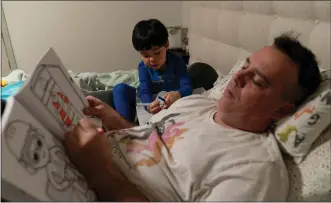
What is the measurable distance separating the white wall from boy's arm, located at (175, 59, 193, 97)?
4.04 feet

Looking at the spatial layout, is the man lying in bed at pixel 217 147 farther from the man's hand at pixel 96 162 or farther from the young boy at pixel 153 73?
the young boy at pixel 153 73

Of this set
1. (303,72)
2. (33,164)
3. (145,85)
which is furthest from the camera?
(145,85)

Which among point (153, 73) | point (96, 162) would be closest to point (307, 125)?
point (96, 162)

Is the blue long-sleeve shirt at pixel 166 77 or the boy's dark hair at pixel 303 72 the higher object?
the boy's dark hair at pixel 303 72

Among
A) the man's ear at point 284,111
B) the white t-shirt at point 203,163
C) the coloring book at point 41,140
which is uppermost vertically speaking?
the coloring book at point 41,140

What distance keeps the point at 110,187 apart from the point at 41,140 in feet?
0.64

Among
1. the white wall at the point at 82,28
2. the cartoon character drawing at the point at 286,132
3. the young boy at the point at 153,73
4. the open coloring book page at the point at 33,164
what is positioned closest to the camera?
the open coloring book page at the point at 33,164

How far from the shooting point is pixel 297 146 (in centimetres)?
77

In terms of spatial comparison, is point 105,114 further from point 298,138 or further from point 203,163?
point 298,138

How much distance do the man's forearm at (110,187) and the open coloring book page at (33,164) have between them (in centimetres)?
4

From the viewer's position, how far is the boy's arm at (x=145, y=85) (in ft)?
5.05

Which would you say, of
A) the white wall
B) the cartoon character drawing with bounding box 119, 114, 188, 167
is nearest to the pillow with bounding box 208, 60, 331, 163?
the cartoon character drawing with bounding box 119, 114, 188, 167

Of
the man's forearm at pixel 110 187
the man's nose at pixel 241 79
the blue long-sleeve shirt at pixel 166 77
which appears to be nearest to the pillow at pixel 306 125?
the man's nose at pixel 241 79

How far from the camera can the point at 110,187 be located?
0.72 meters
